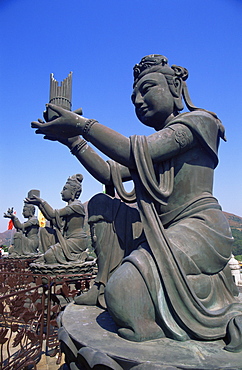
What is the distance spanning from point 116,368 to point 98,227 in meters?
1.46

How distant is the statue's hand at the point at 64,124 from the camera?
9.18 feet

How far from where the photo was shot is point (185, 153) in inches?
108

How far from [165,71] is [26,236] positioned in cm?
1392

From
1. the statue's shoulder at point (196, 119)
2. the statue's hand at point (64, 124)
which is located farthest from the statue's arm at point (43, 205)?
the statue's shoulder at point (196, 119)

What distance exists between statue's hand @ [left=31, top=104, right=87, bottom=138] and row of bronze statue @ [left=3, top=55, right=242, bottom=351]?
0.03 feet

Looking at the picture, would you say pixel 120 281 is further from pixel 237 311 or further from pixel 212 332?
pixel 237 311

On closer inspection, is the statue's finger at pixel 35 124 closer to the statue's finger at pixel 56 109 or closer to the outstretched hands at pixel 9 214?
the statue's finger at pixel 56 109

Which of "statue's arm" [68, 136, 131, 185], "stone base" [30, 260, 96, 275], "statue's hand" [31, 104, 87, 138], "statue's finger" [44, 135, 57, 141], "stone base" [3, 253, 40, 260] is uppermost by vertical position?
"statue's hand" [31, 104, 87, 138]

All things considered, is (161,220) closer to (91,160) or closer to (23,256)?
(91,160)

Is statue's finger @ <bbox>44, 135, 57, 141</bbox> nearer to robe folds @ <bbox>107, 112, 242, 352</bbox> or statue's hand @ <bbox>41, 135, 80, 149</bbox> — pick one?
statue's hand @ <bbox>41, 135, 80, 149</bbox>

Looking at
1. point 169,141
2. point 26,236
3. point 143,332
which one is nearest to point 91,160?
point 169,141

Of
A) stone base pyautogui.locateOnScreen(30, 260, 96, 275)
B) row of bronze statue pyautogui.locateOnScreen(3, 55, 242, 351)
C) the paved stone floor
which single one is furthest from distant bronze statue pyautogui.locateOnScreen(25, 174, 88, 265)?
row of bronze statue pyautogui.locateOnScreen(3, 55, 242, 351)

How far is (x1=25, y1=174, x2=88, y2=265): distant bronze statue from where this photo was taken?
812cm

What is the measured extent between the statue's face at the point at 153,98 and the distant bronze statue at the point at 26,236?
1266 cm
